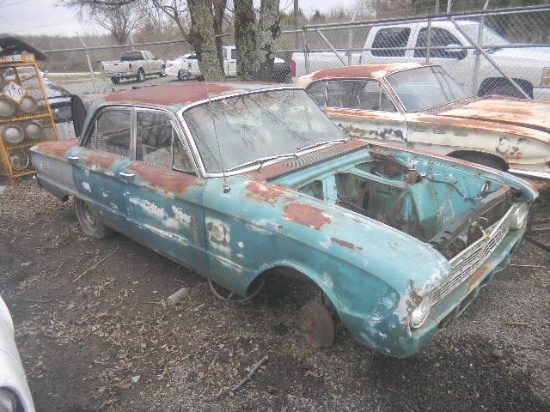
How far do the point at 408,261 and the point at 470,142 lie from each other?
299 cm

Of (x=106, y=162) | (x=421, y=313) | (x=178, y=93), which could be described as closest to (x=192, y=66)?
(x=106, y=162)

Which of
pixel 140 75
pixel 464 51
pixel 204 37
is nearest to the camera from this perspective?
pixel 204 37

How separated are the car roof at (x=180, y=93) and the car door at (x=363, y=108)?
2002mm

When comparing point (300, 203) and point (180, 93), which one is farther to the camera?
point (180, 93)

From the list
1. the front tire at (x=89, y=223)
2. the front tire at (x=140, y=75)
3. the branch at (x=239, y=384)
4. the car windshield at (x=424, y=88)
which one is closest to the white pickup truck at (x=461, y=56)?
the car windshield at (x=424, y=88)

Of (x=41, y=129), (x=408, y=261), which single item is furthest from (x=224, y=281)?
(x=41, y=129)

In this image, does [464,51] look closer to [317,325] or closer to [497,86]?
[497,86]

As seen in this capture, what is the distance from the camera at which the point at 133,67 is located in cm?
2277

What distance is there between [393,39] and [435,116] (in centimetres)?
429

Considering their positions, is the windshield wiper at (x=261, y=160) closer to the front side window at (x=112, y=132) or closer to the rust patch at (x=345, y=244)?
the rust patch at (x=345, y=244)

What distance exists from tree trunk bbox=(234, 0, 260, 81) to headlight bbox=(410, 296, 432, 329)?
5759 mm

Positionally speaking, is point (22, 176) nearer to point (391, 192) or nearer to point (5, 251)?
point (5, 251)

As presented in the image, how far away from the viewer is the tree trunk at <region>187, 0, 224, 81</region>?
21.8 ft

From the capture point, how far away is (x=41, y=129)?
697 cm
